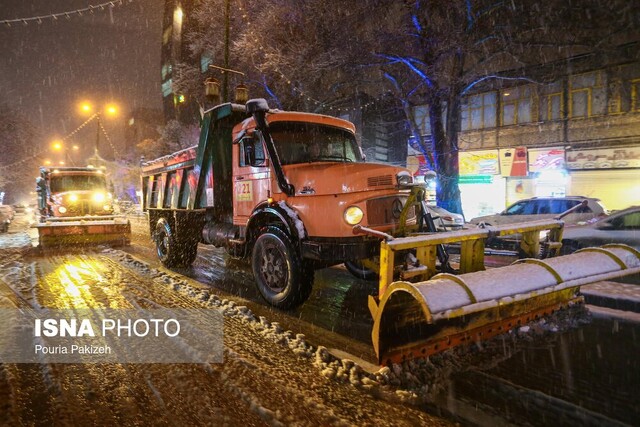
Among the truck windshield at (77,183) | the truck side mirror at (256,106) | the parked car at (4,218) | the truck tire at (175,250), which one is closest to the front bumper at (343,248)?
the truck side mirror at (256,106)

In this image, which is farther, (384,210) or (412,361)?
(384,210)

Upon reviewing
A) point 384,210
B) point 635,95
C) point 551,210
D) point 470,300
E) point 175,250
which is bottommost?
point 175,250

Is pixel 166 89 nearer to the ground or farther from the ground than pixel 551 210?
farther from the ground

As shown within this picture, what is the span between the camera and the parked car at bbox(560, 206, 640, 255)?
7.95 meters

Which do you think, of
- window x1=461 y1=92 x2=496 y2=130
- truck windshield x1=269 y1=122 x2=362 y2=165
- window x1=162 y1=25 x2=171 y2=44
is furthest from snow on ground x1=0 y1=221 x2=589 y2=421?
window x1=162 y1=25 x2=171 y2=44

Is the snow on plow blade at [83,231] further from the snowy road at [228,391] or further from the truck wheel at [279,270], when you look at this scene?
the snowy road at [228,391]

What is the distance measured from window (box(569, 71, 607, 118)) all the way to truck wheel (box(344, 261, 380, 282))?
17430 millimetres

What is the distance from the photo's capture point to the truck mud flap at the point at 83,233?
37.6ft

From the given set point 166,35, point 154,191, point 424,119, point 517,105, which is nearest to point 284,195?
point 154,191

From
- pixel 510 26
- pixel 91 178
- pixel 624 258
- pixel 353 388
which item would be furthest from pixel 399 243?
pixel 91 178

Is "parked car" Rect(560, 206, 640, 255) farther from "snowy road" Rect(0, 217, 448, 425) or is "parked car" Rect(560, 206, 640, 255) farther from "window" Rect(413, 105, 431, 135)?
"window" Rect(413, 105, 431, 135)

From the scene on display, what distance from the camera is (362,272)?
284 inches

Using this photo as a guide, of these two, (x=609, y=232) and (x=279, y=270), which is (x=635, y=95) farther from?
(x=279, y=270)

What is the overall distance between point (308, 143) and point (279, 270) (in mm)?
2010
